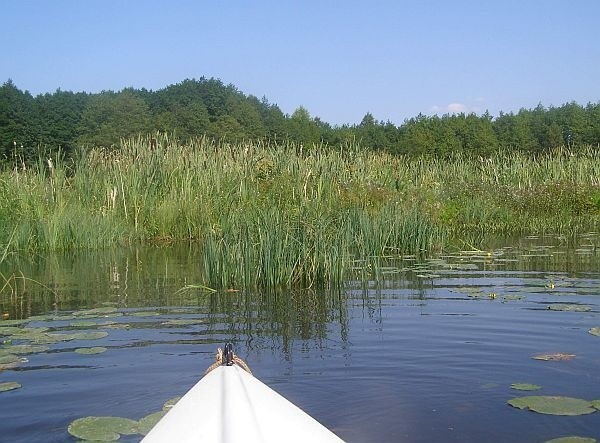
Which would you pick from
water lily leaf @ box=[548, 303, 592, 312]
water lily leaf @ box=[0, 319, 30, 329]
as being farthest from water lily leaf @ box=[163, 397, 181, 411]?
water lily leaf @ box=[548, 303, 592, 312]


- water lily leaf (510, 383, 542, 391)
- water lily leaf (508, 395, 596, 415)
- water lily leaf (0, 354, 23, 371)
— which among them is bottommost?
water lily leaf (508, 395, 596, 415)

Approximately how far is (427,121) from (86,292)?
41.5m

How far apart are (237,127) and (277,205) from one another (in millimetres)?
46839

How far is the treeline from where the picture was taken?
46375 mm

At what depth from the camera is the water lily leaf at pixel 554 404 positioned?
4156 mm

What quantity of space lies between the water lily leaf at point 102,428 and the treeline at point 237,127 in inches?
1548

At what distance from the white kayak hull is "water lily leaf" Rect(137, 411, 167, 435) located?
4.60 ft

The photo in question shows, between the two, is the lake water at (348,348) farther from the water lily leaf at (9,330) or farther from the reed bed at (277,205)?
the reed bed at (277,205)

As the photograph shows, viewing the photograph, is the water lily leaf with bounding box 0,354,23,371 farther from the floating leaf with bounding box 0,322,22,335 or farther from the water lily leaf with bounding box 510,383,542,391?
the water lily leaf with bounding box 510,383,542,391

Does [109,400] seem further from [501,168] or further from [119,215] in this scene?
[501,168]

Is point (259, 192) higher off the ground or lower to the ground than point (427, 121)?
lower

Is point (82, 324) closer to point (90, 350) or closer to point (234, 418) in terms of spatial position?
point (90, 350)

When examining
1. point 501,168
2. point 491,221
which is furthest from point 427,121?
point 491,221

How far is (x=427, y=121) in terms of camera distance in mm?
48062
